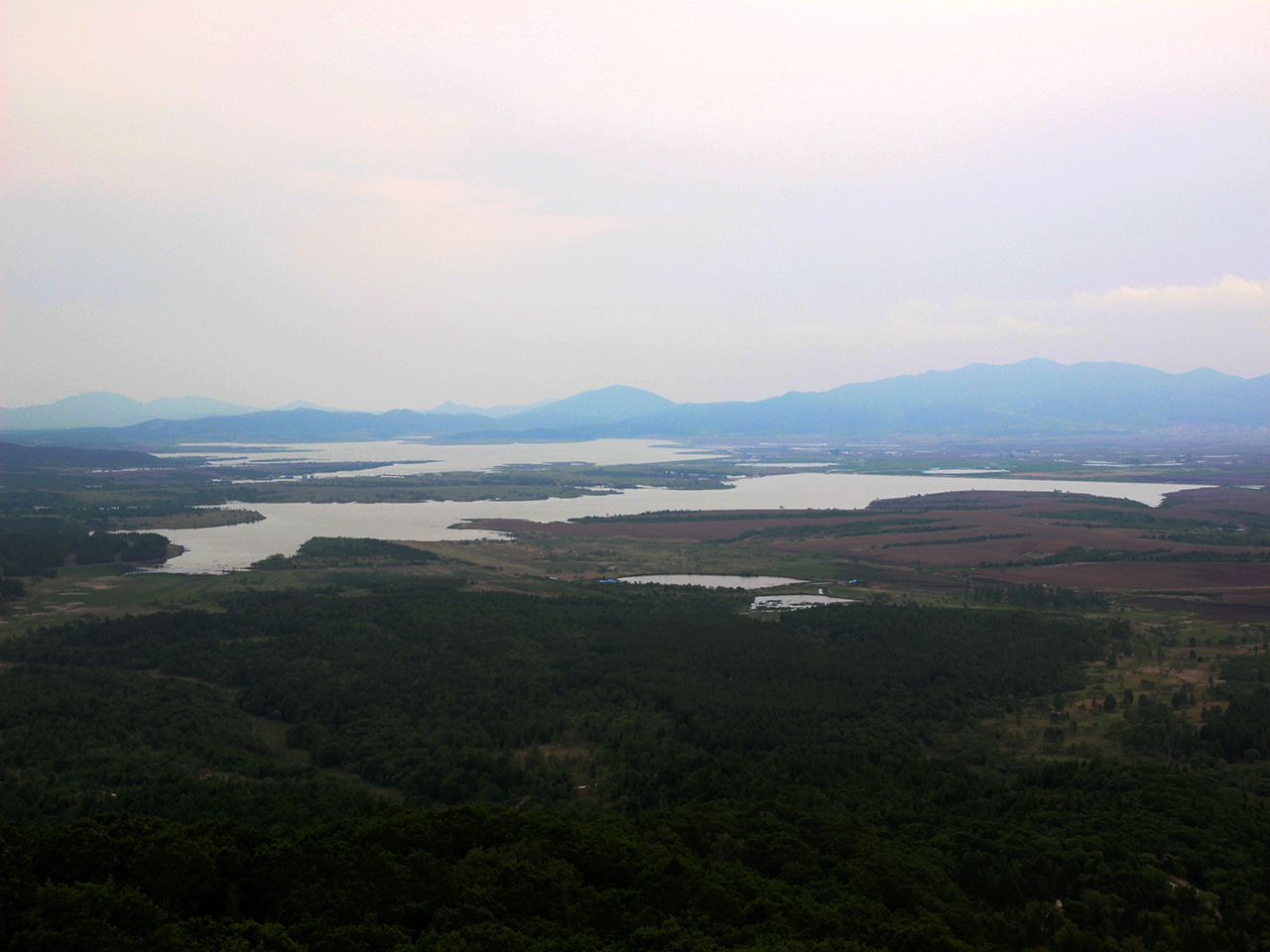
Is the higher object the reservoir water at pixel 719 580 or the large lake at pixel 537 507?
the large lake at pixel 537 507

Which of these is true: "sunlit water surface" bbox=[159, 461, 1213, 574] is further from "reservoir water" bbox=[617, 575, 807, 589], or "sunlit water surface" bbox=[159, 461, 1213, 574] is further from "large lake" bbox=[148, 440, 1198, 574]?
"reservoir water" bbox=[617, 575, 807, 589]

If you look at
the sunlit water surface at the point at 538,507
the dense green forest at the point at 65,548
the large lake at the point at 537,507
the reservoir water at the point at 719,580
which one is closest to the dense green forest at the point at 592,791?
the reservoir water at the point at 719,580

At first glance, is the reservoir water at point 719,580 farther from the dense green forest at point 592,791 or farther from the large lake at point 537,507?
the large lake at point 537,507

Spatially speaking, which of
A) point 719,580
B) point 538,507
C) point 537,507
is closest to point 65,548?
point 537,507

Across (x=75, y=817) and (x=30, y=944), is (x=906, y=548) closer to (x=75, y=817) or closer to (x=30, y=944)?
(x=75, y=817)

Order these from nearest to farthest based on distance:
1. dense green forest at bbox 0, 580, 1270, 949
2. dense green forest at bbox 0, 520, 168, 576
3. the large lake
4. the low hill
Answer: dense green forest at bbox 0, 580, 1270, 949
dense green forest at bbox 0, 520, 168, 576
the large lake
the low hill

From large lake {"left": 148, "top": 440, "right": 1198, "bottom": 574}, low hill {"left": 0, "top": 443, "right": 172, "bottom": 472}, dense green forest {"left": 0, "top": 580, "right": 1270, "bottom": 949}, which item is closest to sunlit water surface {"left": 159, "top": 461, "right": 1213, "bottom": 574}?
large lake {"left": 148, "top": 440, "right": 1198, "bottom": 574}

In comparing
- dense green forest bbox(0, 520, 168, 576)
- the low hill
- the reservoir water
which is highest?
the low hill
